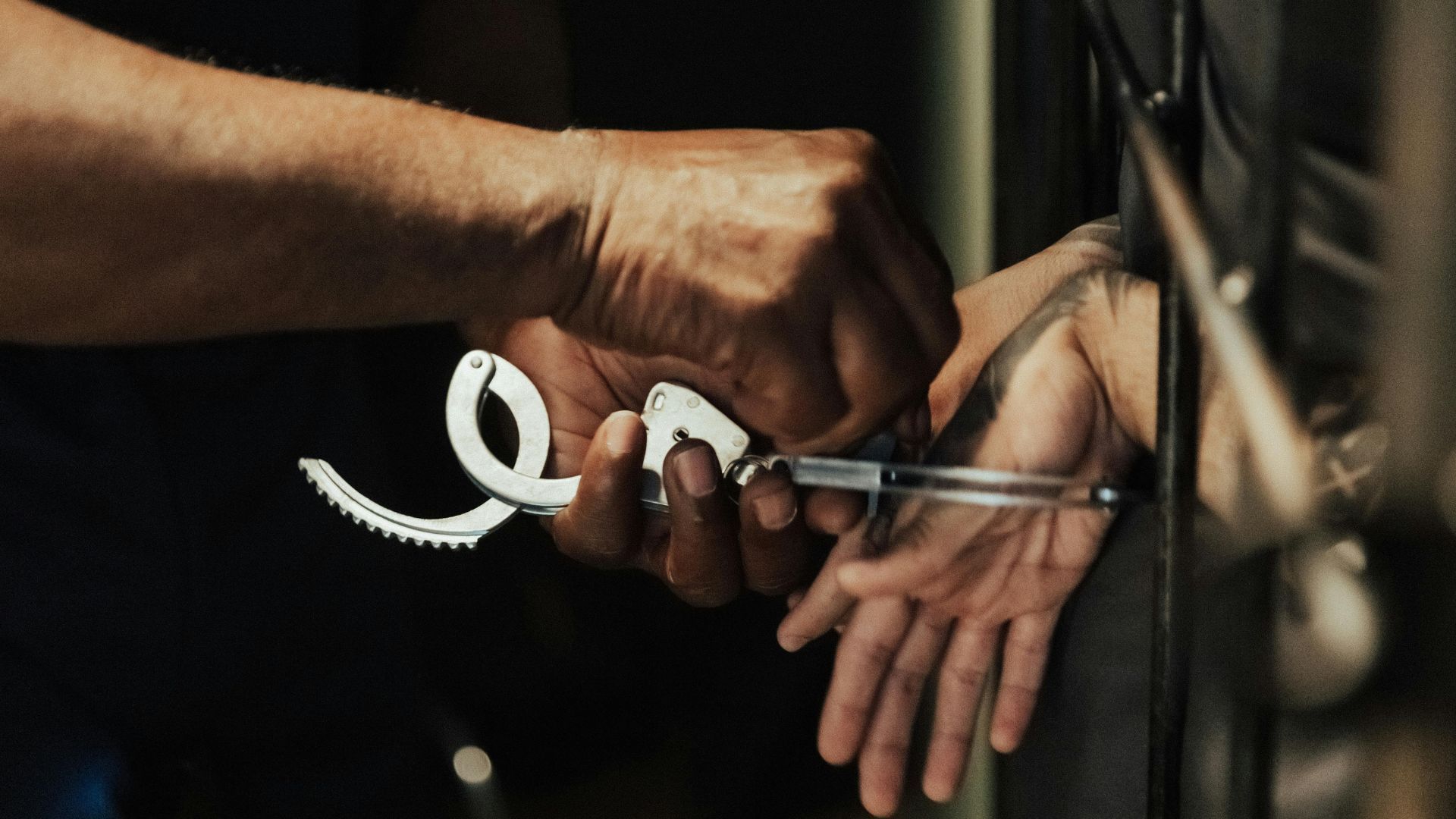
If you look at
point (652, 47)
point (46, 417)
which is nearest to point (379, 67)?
point (652, 47)

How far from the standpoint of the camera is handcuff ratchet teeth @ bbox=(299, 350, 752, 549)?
0.51m

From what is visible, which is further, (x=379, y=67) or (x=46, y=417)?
(x=379, y=67)

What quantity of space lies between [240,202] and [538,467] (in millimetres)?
185

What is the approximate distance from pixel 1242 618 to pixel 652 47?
0.65 m

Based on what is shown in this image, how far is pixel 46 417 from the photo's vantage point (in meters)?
0.65

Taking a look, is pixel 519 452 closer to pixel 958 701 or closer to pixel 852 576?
pixel 852 576

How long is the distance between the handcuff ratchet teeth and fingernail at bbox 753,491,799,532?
0.6 inches

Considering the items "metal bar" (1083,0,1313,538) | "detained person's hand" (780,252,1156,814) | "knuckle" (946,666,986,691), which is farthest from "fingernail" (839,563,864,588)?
"metal bar" (1083,0,1313,538)

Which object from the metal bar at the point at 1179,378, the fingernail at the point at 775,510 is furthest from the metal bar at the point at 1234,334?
the fingernail at the point at 775,510

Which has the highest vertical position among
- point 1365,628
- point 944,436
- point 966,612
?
point 1365,628

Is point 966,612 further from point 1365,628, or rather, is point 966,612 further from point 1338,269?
point 1365,628

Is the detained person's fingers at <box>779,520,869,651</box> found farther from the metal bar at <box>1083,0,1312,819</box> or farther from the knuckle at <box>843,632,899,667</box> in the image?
the metal bar at <box>1083,0,1312,819</box>

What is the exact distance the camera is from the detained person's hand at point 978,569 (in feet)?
1.74

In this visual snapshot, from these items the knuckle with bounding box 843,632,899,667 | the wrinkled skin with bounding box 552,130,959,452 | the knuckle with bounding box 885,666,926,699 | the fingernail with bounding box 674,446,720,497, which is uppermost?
the wrinkled skin with bounding box 552,130,959,452
